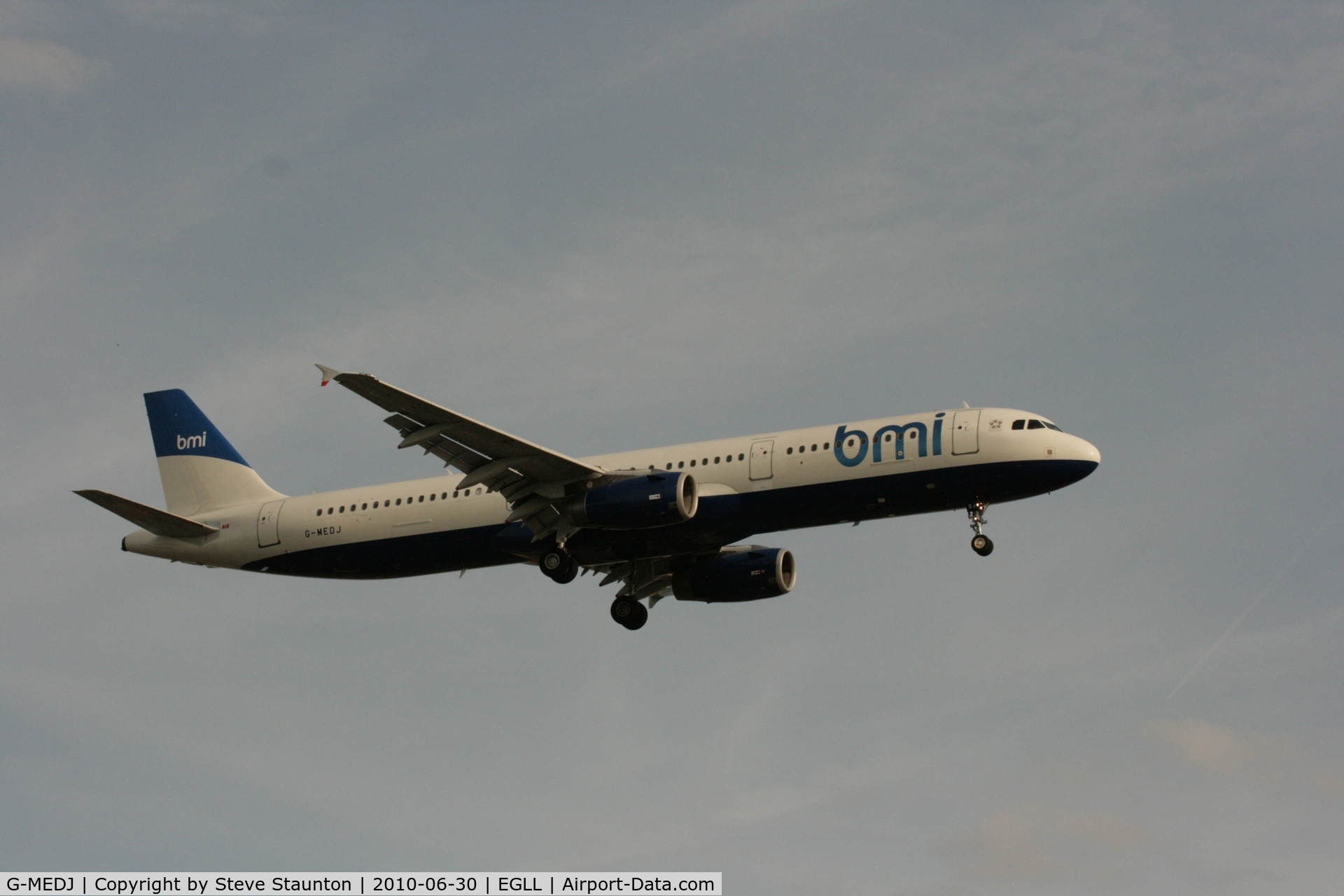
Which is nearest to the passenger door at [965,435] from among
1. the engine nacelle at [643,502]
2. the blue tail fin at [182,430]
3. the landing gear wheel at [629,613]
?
the engine nacelle at [643,502]

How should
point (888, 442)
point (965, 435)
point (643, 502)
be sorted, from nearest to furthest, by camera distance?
point (965, 435) → point (888, 442) → point (643, 502)

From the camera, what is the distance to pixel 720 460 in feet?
144

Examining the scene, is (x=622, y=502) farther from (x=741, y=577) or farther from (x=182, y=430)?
(x=182, y=430)

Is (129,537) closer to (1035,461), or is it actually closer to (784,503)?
(784,503)

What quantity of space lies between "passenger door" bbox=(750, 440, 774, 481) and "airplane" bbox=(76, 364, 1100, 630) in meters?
0.04

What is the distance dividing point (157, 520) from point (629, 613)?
15.3 meters

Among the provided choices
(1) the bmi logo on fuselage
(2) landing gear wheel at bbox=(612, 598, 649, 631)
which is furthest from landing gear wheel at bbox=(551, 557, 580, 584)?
(1) the bmi logo on fuselage

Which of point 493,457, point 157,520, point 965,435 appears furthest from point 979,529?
point 157,520

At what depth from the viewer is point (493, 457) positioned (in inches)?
1706

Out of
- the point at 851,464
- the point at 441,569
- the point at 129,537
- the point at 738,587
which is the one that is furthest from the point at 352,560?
the point at 851,464

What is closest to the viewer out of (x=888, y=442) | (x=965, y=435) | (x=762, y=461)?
(x=965, y=435)

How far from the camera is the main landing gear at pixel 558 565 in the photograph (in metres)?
45.2

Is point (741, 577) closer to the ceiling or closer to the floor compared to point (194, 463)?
closer to the floor

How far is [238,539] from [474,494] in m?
8.39
